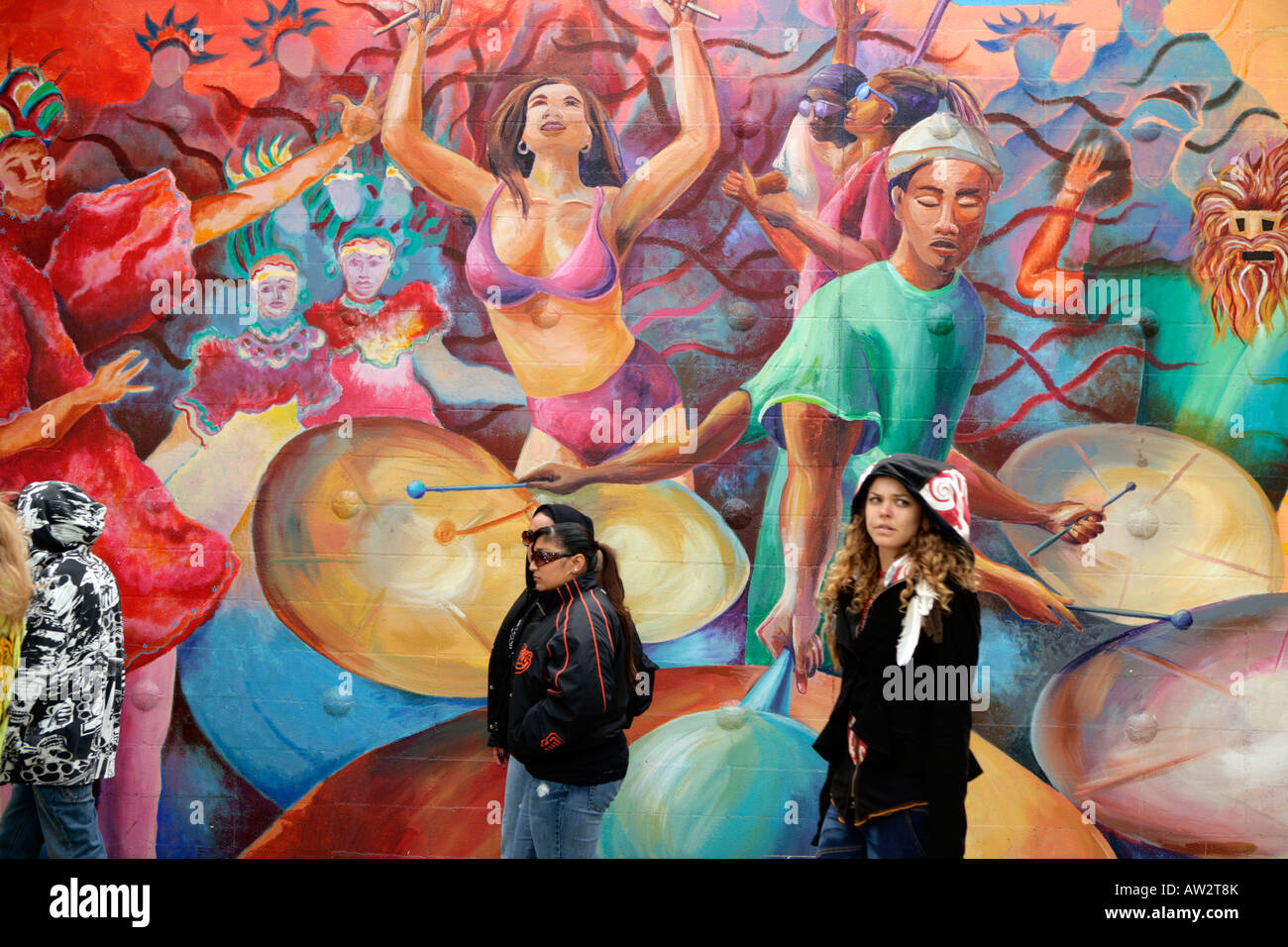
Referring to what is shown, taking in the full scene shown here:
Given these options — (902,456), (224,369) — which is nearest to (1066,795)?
(902,456)

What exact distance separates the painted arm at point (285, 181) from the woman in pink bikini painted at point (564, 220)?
0.45 feet

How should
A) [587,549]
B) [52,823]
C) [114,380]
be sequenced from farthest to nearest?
[114,380]
[52,823]
[587,549]

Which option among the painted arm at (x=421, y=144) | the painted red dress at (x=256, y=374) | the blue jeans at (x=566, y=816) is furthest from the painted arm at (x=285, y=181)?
the blue jeans at (x=566, y=816)

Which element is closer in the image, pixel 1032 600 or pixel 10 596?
pixel 10 596

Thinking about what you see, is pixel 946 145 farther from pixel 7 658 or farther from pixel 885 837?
pixel 7 658

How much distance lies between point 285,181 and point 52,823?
336cm

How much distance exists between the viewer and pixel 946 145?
5473mm

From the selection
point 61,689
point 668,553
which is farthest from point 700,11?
point 61,689

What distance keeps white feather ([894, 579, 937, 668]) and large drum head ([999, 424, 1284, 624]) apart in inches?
92.8

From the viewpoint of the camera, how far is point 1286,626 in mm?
5320

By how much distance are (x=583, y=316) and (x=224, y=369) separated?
6.47ft

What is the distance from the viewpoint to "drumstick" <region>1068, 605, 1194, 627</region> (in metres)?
5.33

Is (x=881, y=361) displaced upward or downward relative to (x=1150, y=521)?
upward

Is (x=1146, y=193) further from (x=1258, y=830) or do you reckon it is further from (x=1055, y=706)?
(x=1258, y=830)
